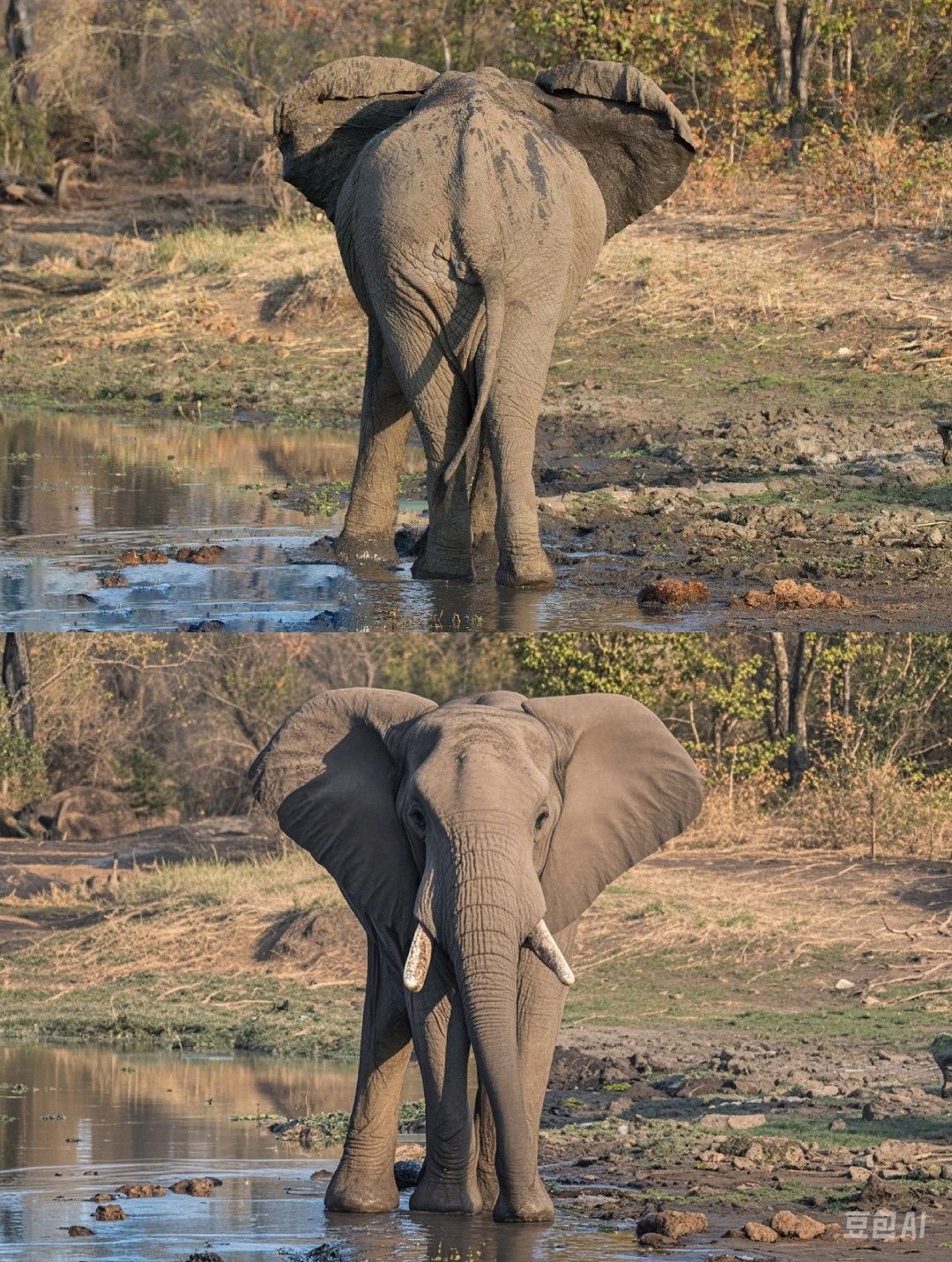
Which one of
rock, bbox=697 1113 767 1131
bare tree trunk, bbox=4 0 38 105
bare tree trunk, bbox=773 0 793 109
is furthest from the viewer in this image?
bare tree trunk, bbox=4 0 38 105

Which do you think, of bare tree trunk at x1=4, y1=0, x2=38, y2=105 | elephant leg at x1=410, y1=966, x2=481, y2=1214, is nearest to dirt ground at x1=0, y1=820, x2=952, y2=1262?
elephant leg at x1=410, y1=966, x2=481, y2=1214

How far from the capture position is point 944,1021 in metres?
9.71

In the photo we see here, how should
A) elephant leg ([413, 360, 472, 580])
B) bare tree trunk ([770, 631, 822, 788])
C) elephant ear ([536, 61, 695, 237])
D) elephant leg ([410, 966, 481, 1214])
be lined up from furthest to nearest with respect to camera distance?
bare tree trunk ([770, 631, 822, 788]), elephant ear ([536, 61, 695, 237]), elephant leg ([413, 360, 472, 580]), elephant leg ([410, 966, 481, 1214])

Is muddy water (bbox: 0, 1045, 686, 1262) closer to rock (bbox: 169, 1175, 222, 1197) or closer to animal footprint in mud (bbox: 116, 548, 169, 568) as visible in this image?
rock (bbox: 169, 1175, 222, 1197)

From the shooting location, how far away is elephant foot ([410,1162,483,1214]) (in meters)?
5.82

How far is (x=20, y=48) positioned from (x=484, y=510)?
75.0 feet

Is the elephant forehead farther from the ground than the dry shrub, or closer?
closer

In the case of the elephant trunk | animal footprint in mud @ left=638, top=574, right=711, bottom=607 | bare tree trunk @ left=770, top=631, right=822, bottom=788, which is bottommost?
bare tree trunk @ left=770, top=631, right=822, bottom=788

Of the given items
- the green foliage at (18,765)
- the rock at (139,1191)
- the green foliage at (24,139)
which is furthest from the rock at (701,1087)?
the green foliage at (24,139)

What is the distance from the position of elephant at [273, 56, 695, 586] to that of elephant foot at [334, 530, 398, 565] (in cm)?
44

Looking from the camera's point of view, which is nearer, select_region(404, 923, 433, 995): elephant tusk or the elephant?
select_region(404, 923, 433, 995): elephant tusk

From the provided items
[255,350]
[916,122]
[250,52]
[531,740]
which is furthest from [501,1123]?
[250,52]

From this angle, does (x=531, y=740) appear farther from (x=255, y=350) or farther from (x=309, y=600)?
(x=255, y=350)

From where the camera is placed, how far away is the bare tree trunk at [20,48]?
92.7ft
